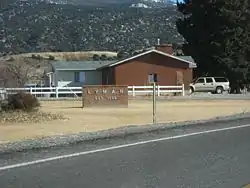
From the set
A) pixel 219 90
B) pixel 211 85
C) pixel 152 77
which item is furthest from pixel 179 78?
pixel 219 90

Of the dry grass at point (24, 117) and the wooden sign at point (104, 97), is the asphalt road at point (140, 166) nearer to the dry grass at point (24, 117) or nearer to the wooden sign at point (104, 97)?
the dry grass at point (24, 117)

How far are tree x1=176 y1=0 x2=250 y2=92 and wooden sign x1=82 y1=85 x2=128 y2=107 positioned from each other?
29230 mm

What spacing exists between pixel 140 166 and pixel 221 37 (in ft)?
180

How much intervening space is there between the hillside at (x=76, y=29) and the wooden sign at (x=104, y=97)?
272 ft

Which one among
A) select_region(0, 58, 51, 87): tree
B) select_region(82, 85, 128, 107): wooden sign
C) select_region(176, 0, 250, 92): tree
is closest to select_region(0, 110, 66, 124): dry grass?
select_region(82, 85, 128, 107): wooden sign

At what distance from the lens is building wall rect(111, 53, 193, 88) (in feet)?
205

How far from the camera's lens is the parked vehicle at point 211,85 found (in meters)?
61.8

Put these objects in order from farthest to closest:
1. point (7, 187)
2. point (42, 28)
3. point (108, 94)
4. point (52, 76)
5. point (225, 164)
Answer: point (42, 28), point (52, 76), point (108, 94), point (225, 164), point (7, 187)

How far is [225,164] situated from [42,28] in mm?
111615

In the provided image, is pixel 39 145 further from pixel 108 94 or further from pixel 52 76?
pixel 52 76

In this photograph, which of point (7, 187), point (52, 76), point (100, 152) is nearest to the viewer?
point (7, 187)

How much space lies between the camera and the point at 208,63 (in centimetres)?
6725

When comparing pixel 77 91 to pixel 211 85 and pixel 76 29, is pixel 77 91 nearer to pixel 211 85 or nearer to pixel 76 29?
pixel 211 85

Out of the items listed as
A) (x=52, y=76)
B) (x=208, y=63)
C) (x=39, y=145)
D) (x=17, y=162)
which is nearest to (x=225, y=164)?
(x=17, y=162)
